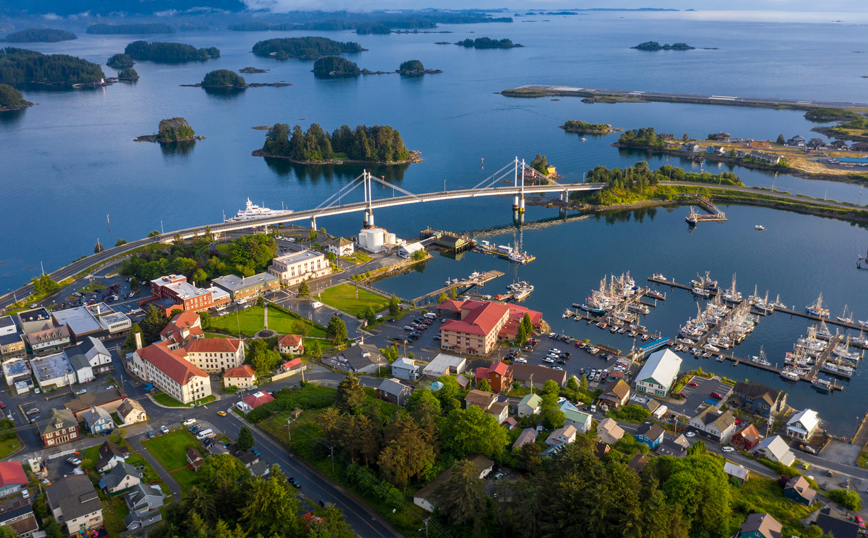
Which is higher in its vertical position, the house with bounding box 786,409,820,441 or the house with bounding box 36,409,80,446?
the house with bounding box 36,409,80,446

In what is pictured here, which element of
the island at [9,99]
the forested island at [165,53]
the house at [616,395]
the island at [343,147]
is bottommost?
the house at [616,395]

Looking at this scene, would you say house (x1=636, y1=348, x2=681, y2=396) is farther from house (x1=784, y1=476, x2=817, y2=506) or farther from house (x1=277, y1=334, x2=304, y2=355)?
house (x1=277, y1=334, x2=304, y2=355)

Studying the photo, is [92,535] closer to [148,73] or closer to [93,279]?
[93,279]

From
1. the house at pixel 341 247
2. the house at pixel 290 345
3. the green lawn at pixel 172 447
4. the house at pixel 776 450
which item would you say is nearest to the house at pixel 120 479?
the green lawn at pixel 172 447

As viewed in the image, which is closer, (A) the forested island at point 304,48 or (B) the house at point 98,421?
(B) the house at point 98,421

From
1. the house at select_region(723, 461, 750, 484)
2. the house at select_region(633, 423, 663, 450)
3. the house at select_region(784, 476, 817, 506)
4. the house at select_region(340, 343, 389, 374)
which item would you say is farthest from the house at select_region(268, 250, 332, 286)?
the house at select_region(784, 476, 817, 506)

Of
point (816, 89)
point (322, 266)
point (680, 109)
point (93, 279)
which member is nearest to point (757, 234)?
point (322, 266)

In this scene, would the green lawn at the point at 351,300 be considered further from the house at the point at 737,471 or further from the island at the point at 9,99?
the island at the point at 9,99
